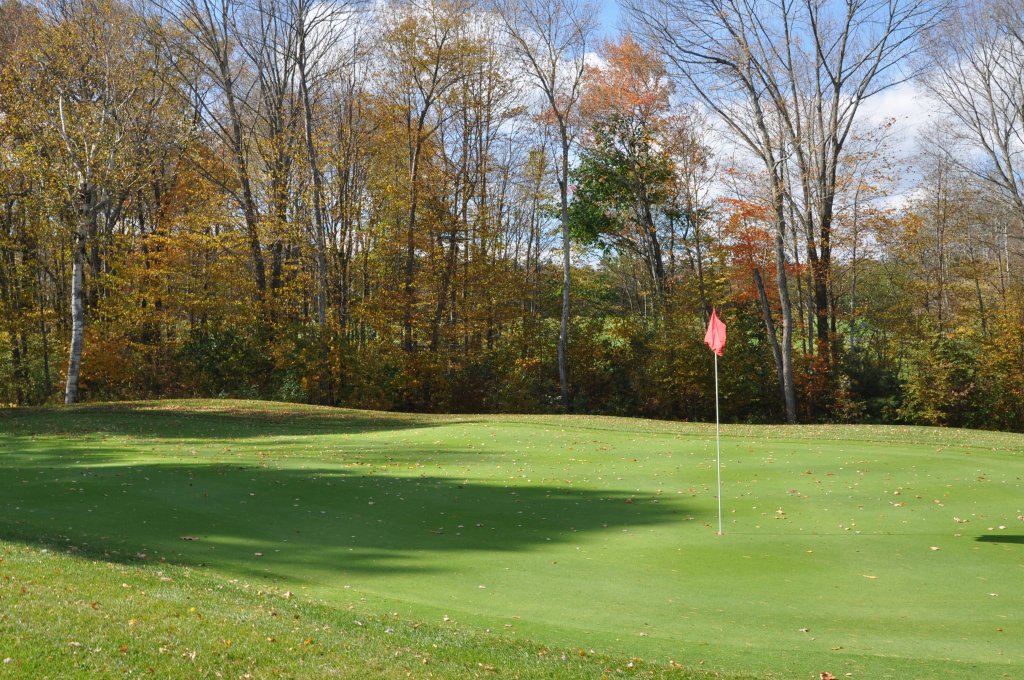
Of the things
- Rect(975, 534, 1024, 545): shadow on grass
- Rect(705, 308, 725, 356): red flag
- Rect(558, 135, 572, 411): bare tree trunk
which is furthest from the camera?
Rect(558, 135, 572, 411): bare tree trunk

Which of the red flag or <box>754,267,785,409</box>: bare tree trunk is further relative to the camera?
<box>754,267,785,409</box>: bare tree trunk

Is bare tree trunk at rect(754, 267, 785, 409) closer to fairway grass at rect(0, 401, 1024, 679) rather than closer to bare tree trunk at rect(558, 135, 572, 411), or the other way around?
bare tree trunk at rect(558, 135, 572, 411)

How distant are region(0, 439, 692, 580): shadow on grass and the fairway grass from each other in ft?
0.16

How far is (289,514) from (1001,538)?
7.86m

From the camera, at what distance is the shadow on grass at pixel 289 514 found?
8.25 m

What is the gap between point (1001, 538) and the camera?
8984 mm

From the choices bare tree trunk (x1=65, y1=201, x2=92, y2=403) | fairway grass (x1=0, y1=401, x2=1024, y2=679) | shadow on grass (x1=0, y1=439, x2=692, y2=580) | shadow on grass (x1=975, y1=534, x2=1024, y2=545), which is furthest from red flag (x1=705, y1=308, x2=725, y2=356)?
bare tree trunk (x1=65, y1=201, x2=92, y2=403)

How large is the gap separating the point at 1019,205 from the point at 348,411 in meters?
23.2

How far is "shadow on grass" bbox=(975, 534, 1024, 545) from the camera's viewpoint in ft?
29.0

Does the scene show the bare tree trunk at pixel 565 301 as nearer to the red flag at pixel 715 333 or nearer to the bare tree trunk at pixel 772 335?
the bare tree trunk at pixel 772 335

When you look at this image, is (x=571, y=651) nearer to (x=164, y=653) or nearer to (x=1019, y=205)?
(x=164, y=653)

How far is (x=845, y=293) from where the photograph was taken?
38750 millimetres

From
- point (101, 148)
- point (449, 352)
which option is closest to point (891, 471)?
point (449, 352)

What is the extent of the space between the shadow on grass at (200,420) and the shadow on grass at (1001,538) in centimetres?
1461
